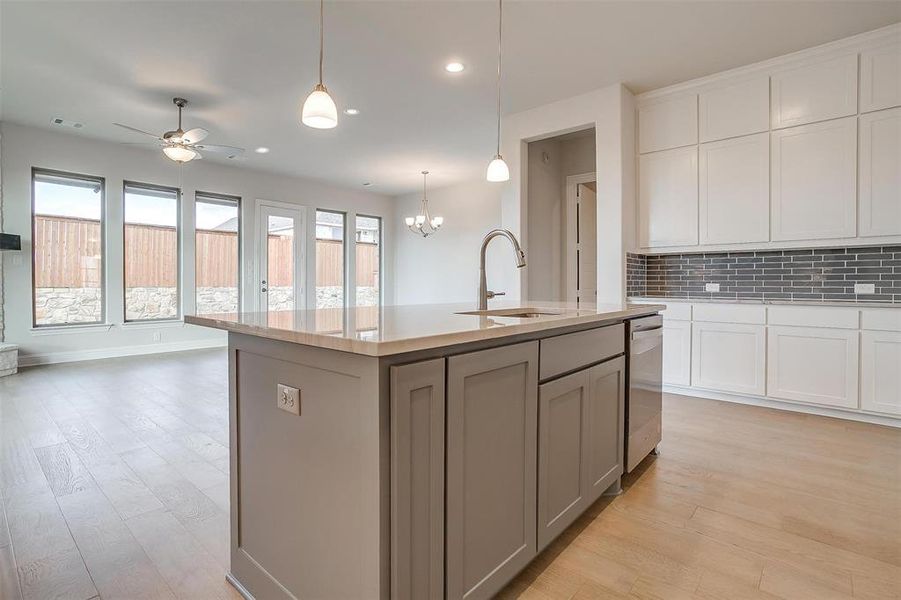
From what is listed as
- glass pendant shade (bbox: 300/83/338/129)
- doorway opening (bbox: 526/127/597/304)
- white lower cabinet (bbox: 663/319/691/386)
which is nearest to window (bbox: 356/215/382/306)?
doorway opening (bbox: 526/127/597/304)

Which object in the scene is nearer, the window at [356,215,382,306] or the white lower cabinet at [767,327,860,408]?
the white lower cabinet at [767,327,860,408]

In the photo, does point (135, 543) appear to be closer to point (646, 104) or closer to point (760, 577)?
point (760, 577)

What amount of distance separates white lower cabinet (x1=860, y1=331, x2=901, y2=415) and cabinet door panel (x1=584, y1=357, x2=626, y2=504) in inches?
100.0

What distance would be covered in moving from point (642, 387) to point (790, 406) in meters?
2.30

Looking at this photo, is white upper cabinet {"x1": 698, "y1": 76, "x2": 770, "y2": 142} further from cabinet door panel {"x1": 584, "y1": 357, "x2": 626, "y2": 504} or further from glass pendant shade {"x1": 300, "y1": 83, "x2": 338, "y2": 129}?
glass pendant shade {"x1": 300, "y1": 83, "x2": 338, "y2": 129}

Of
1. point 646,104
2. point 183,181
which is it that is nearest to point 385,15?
point 646,104

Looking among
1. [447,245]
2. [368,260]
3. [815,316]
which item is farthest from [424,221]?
[815,316]

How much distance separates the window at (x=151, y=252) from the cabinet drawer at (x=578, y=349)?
6.76 meters

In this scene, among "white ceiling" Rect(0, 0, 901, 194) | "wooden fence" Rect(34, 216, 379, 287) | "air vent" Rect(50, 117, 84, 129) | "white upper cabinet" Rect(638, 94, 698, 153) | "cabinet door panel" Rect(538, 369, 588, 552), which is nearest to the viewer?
"cabinet door panel" Rect(538, 369, 588, 552)

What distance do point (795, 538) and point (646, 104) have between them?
3.91 metres

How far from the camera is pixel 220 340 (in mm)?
7363

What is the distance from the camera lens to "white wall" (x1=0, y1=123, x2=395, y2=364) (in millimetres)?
5395

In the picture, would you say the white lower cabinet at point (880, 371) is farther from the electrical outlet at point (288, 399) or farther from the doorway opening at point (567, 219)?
the electrical outlet at point (288, 399)

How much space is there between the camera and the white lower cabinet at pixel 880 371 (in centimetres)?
325
